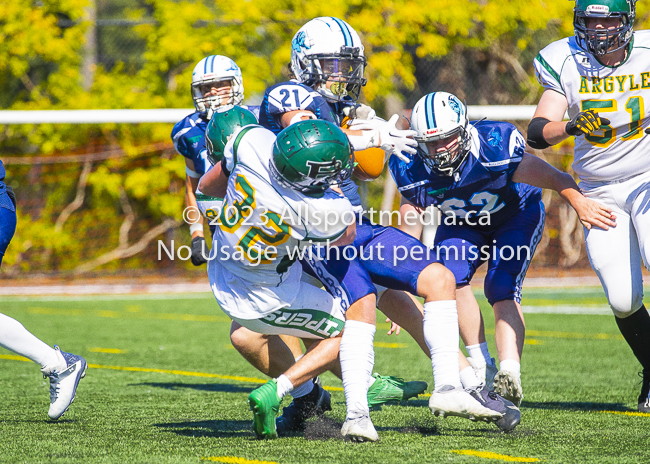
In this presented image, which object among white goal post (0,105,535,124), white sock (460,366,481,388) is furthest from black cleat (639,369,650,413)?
white goal post (0,105,535,124)

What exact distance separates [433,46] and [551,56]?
8.63 m

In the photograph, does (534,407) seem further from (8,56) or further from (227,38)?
(8,56)

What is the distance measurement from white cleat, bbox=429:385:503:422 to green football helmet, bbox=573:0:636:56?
1.75 m

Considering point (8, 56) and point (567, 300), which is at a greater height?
point (8, 56)

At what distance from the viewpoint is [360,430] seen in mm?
3027

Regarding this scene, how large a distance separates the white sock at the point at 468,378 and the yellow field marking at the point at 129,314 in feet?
18.8

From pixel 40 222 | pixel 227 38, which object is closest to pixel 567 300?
pixel 227 38

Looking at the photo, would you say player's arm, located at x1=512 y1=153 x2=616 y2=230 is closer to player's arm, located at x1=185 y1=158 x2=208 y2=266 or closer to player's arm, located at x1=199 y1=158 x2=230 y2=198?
player's arm, located at x1=199 y1=158 x2=230 y2=198

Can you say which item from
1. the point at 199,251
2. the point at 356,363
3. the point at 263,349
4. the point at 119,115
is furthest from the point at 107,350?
the point at 356,363

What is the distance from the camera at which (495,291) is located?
12.7 feet

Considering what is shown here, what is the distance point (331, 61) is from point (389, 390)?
1545 mm

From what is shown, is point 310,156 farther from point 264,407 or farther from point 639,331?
point 639,331

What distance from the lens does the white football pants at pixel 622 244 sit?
3738 mm

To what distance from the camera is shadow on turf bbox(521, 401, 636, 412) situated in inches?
155
